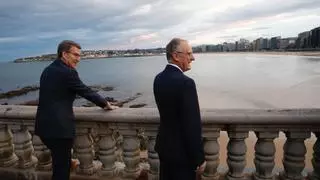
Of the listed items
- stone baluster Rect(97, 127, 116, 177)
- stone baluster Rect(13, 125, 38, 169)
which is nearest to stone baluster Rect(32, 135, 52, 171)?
stone baluster Rect(13, 125, 38, 169)

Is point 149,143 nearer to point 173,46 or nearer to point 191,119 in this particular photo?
point 191,119

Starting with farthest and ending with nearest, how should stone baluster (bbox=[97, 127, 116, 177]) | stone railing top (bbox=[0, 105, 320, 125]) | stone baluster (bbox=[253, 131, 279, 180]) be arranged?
stone baluster (bbox=[97, 127, 116, 177]), stone baluster (bbox=[253, 131, 279, 180]), stone railing top (bbox=[0, 105, 320, 125])

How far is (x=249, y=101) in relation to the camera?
Result: 1371 inches

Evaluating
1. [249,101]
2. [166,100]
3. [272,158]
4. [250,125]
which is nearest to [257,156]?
[272,158]

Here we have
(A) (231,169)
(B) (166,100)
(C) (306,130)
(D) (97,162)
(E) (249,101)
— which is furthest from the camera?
(E) (249,101)

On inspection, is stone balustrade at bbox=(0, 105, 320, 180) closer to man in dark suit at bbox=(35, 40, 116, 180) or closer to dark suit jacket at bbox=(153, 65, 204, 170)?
man in dark suit at bbox=(35, 40, 116, 180)

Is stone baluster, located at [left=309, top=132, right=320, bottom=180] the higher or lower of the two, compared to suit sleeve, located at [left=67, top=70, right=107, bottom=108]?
lower

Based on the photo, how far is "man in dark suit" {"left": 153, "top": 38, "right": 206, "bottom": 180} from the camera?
9.49 feet

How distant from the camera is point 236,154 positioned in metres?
3.76

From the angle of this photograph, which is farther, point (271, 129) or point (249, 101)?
point (249, 101)

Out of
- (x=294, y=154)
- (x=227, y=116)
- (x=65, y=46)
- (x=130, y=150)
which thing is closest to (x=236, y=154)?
(x=227, y=116)

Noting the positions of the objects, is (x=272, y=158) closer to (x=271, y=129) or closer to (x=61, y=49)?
(x=271, y=129)

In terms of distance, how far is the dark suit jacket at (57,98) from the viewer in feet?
12.1

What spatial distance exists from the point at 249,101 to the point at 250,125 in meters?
32.2
